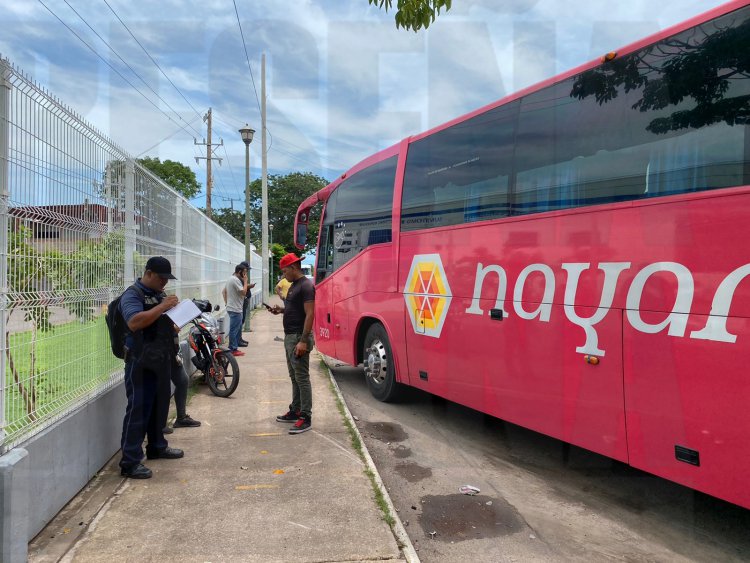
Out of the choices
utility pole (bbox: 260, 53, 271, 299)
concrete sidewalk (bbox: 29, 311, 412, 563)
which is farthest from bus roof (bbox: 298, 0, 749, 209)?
utility pole (bbox: 260, 53, 271, 299)

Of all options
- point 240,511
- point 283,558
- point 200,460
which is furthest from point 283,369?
point 283,558

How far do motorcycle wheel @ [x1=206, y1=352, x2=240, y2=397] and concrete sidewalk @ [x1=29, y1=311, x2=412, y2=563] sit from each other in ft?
4.11

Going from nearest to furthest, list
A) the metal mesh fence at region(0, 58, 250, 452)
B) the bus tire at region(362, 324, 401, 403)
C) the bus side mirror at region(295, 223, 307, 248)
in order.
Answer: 1. the metal mesh fence at region(0, 58, 250, 452)
2. the bus tire at region(362, 324, 401, 403)
3. the bus side mirror at region(295, 223, 307, 248)

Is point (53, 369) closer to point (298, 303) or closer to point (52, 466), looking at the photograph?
point (52, 466)

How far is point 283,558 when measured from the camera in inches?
117

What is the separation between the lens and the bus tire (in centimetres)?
679

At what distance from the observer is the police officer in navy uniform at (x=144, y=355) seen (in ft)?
13.2

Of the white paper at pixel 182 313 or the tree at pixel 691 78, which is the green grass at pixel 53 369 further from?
the tree at pixel 691 78

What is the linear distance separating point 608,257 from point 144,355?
3.63m

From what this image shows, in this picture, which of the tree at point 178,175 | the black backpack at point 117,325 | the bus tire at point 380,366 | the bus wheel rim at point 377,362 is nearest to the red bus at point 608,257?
the bus tire at point 380,366

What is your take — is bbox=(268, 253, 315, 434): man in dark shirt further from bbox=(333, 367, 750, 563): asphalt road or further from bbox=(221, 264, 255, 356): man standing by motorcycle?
bbox=(221, 264, 255, 356): man standing by motorcycle

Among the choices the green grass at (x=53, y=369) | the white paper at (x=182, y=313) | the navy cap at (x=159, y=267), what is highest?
the navy cap at (x=159, y=267)

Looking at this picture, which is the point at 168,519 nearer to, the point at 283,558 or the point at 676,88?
the point at 283,558

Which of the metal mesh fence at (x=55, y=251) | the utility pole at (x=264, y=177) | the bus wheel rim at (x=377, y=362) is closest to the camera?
the metal mesh fence at (x=55, y=251)
